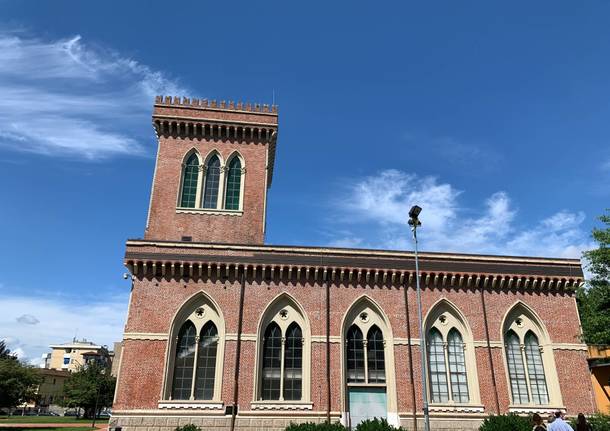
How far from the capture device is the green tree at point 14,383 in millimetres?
47312

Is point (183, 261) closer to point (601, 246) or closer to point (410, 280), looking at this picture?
point (410, 280)

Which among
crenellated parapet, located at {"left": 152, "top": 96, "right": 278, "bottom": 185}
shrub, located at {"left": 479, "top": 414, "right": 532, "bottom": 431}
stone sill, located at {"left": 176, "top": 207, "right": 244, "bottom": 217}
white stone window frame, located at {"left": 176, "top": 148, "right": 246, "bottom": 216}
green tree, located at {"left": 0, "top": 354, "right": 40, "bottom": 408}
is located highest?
crenellated parapet, located at {"left": 152, "top": 96, "right": 278, "bottom": 185}

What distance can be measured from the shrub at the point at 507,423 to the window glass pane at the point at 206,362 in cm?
1316

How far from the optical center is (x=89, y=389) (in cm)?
5506

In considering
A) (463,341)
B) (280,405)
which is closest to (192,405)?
(280,405)

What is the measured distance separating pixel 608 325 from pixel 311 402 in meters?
14.8

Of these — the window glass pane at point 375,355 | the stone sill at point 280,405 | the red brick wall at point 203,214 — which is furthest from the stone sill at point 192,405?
the red brick wall at point 203,214

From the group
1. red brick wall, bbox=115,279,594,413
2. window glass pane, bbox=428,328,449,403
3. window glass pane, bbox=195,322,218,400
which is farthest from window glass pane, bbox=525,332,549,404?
window glass pane, bbox=195,322,218,400

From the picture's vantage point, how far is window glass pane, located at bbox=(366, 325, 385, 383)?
22.9 meters

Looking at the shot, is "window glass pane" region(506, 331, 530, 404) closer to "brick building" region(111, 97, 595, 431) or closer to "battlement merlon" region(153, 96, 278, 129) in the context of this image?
"brick building" region(111, 97, 595, 431)

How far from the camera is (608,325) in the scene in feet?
70.5

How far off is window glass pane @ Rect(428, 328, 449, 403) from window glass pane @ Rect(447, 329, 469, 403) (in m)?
0.37

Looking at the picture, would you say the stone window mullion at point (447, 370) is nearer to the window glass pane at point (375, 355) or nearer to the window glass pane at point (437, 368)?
the window glass pane at point (437, 368)

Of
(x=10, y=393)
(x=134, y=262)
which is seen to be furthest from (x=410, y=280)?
(x=10, y=393)
